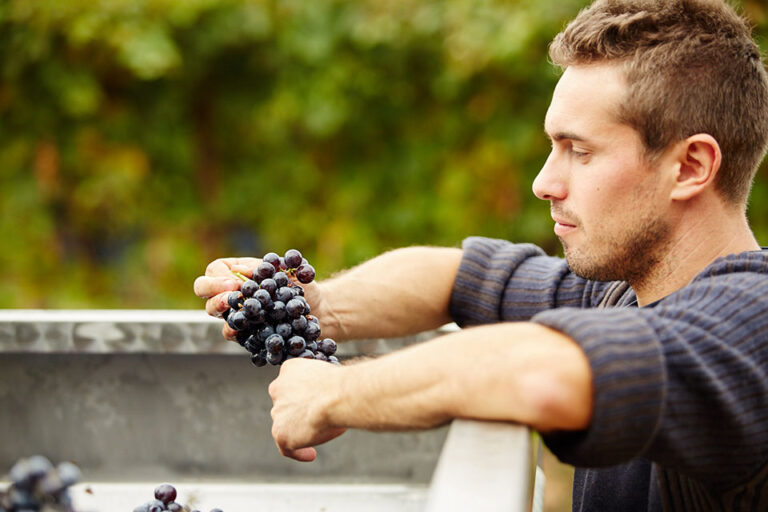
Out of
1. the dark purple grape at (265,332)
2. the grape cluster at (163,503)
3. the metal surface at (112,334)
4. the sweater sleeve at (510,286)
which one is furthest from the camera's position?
the metal surface at (112,334)

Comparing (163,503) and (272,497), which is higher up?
(163,503)

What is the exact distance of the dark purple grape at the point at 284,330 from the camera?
1.37 meters

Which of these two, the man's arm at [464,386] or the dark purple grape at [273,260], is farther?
the dark purple grape at [273,260]

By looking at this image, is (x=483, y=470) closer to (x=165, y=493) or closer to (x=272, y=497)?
(x=165, y=493)

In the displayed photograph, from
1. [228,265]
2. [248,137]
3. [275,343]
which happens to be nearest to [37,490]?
[275,343]

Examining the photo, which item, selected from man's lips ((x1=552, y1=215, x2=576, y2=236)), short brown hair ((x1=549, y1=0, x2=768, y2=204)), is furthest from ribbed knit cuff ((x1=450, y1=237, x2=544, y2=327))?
short brown hair ((x1=549, y1=0, x2=768, y2=204))

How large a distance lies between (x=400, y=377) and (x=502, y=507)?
1.00ft

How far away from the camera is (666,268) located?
1.52 meters

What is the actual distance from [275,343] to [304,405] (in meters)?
0.16

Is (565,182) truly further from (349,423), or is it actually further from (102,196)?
(102,196)

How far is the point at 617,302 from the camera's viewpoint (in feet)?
5.61

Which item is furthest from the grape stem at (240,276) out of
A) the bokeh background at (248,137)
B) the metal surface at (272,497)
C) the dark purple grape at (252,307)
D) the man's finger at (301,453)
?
the bokeh background at (248,137)

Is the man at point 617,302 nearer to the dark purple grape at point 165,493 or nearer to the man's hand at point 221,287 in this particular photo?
the man's hand at point 221,287

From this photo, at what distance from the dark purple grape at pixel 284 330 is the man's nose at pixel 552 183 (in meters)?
0.56
